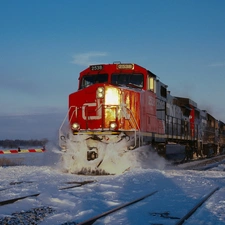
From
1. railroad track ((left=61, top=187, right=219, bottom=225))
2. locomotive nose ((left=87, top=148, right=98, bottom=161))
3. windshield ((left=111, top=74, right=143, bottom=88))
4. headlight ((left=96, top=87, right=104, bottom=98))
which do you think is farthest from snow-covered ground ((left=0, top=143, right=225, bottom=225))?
windshield ((left=111, top=74, right=143, bottom=88))

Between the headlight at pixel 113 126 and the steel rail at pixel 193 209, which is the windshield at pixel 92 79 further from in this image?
the steel rail at pixel 193 209

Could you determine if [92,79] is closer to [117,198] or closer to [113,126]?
[113,126]

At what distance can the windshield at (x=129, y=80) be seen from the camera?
38.8 ft

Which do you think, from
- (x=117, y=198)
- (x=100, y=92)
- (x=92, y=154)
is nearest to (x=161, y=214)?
(x=117, y=198)

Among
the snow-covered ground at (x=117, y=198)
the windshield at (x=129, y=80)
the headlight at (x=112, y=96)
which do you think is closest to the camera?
the snow-covered ground at (x=117, y=198)

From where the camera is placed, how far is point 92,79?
12.4 m

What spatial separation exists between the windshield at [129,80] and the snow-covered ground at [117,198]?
118 inches

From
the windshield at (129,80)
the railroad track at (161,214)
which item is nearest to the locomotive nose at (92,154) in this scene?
the windshield at (129,80)

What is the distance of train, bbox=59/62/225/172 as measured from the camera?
10.4 meters

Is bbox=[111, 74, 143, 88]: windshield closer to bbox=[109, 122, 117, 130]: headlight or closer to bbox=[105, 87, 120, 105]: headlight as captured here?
bbox=[105, 87, 120, 105]: headlight

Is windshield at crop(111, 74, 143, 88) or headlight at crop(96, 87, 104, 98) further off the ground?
windshield at crop(111, 74, 143, 88)

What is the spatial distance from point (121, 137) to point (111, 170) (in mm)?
1033

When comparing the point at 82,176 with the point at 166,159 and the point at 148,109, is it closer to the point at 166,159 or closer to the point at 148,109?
the point at 148,109

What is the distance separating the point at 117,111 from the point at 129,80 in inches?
66.4
